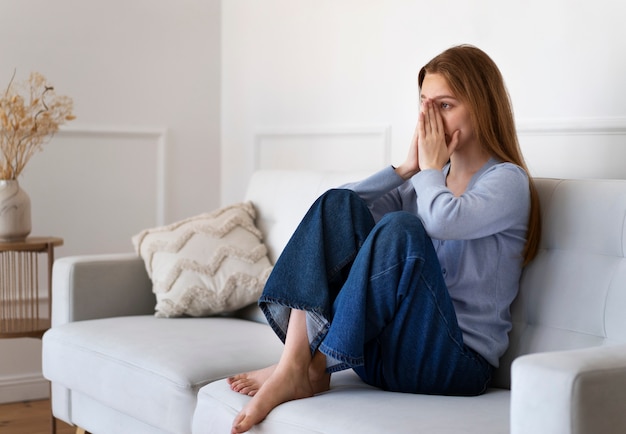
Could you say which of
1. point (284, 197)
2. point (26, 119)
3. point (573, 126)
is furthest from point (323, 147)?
point (573, 126)

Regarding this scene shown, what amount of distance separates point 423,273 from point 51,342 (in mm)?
1299

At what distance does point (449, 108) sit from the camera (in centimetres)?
200

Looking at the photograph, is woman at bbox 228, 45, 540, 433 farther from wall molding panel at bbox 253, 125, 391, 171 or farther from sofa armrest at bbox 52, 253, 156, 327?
wall molding panel at bbox 253, 125, 391, 171

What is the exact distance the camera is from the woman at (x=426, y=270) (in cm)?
170

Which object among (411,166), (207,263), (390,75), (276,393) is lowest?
(276,393)

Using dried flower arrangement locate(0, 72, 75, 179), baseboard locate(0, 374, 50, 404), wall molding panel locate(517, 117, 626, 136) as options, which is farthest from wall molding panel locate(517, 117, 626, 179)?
baseboard locate(0, 374, 50, 404)

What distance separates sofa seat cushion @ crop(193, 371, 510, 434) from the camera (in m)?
1.52

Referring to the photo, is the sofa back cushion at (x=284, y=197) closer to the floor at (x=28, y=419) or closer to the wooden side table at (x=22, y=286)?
the wooden side table at (x=22, y=286)

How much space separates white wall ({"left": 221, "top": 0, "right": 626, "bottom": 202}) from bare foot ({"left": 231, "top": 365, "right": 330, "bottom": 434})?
105 centimetres

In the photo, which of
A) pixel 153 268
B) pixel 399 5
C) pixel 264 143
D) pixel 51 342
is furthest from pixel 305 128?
pixel 51 342

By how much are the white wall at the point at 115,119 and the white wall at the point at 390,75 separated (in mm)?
143

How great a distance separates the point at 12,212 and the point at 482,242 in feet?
5.86

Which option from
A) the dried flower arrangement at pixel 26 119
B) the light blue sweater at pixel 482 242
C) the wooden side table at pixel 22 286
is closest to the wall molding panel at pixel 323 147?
the dried flower arrangement at pixel 26 119

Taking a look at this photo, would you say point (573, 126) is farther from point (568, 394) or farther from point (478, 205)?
point (568, 394)
